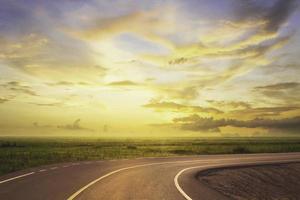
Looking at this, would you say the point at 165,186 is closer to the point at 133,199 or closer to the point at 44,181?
the point at 133,199

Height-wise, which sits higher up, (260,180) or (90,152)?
(90,152)

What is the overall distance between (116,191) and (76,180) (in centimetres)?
381

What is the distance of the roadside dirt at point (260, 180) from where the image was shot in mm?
18297

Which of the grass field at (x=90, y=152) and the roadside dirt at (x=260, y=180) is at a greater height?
the grass field at (x=90, y=152)

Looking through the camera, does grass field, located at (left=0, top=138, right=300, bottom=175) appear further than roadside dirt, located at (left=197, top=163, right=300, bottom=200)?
Yes

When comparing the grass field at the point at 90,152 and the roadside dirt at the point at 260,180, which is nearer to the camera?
the roadside dirt at the point at 260,180

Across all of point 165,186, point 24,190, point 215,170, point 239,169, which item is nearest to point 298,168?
point 239,169

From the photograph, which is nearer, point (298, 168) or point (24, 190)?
point (24, 190)

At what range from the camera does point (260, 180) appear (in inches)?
920

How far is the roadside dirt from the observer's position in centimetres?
1830

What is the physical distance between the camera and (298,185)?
25.3m

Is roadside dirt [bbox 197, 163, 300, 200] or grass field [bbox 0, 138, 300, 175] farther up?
grass field [bbox 0, 138, 300, 175]

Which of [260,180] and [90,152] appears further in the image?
[90,152]

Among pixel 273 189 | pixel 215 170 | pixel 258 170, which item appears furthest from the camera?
pixel 258 170
